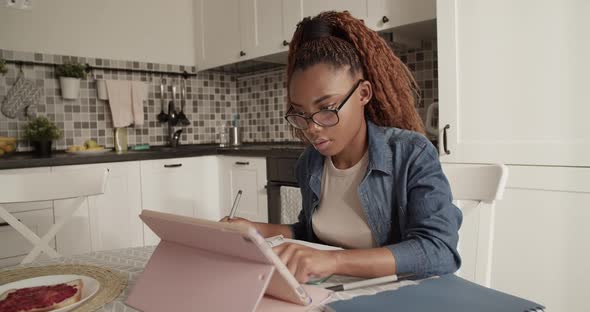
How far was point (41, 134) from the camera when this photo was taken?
2.76 m

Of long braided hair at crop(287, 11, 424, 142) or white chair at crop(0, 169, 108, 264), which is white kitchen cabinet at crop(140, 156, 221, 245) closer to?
white chair at crop(0, 169, 108, 264)

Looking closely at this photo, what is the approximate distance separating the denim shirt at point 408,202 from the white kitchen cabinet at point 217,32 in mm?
2316

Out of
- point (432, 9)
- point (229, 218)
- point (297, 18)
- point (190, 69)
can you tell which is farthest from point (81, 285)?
point (190, 69)

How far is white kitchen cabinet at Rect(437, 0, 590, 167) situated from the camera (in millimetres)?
1603

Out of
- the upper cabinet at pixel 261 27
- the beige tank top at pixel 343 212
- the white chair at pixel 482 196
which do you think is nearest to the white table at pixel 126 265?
the beige tank top at pixel 343 212

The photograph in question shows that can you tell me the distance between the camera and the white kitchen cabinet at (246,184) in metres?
2.86

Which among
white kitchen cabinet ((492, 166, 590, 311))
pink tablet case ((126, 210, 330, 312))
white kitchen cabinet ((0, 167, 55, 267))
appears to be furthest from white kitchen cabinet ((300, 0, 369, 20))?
pink tablet case ((126, 210, 330, 312))

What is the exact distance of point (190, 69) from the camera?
3.69m

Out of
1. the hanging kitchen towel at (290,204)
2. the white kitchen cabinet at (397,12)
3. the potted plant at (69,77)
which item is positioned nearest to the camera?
the white kitchen cabinet at (397,12)

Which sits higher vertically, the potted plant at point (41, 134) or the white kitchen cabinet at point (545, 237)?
the potted plant at point (41, 134)

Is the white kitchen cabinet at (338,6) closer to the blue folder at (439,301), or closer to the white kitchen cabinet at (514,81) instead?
the white kitchen cabinet at (514,81)

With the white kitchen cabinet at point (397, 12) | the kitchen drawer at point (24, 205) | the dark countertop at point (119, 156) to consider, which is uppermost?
the white kitchen cabinet at point (397, 12)

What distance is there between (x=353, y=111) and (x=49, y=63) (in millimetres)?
2674

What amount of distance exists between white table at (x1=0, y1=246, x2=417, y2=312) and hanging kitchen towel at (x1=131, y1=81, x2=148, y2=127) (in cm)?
237
